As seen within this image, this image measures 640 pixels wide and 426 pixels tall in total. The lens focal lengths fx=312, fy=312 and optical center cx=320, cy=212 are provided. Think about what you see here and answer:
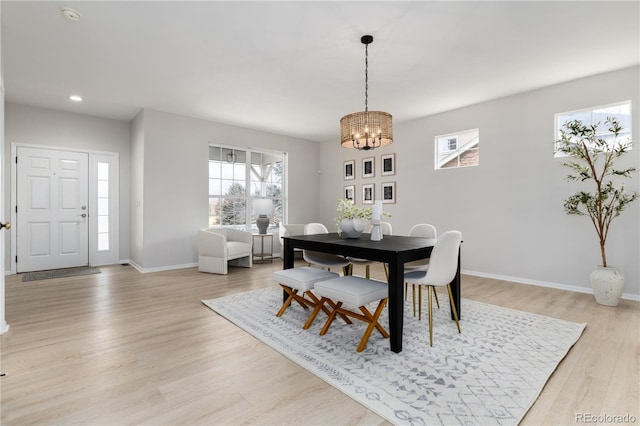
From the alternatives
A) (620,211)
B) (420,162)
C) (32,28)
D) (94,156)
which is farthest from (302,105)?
(620,211)

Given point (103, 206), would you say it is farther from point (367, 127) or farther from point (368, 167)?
point (367, 127)

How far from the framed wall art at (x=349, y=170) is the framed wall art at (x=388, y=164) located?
0.75 metres

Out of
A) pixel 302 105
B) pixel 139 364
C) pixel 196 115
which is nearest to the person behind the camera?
pixel 139 364

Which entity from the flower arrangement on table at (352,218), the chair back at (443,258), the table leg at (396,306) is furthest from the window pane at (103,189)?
the chair back at (443,258)

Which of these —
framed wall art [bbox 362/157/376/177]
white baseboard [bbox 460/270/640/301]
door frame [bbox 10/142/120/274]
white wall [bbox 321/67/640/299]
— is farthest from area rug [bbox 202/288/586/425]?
door frame [bbox 10/142/120/274]

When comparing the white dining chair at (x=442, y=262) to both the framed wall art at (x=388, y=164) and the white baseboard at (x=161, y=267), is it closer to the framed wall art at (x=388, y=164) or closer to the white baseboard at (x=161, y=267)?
the framed wall art at (x=388, y=164)

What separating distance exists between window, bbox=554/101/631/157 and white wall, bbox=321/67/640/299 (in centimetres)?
8

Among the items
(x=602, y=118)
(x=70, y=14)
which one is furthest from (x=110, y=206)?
(x=602, y=118)

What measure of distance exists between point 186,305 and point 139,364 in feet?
4.23

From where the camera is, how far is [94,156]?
18.2 feet

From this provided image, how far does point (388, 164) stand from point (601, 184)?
3.12 metres

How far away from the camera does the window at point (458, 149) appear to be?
4891 millimetres

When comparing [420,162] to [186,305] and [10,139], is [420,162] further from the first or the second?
[10,139]

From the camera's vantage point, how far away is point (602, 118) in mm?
3822
